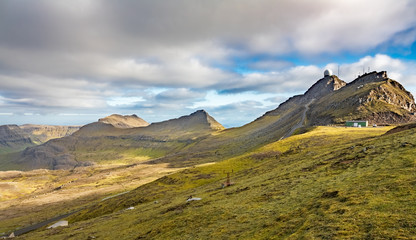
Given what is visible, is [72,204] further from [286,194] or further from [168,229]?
[286,194]

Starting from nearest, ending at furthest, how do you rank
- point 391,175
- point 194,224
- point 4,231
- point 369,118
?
point 391,175 → point 194,224 → point 4,231 → point 369,118

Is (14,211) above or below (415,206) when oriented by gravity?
below

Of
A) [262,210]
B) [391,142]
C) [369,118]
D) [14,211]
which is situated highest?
[369,118]

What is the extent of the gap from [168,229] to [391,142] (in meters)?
52.9

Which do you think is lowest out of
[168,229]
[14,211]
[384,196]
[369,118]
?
[14,211]

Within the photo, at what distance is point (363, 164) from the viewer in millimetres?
44812

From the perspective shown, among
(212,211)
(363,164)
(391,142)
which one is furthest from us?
(391,142)

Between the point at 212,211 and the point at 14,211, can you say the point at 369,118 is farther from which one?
the point at 14,211

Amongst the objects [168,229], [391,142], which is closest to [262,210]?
[168,229]

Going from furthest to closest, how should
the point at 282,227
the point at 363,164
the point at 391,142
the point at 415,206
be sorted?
the point at 391,142 < the point at 363,164 < the point at 282,227 < the point at 415,206

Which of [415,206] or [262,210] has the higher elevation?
[415,206]

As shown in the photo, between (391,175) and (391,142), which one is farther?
(391,142)

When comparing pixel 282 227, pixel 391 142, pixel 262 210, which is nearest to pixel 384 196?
pixel 282 227

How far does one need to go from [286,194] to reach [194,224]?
15590mm
